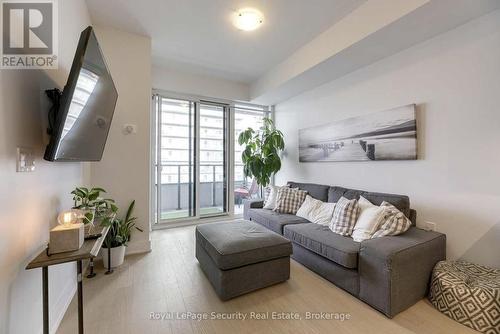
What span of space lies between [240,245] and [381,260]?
43.5 inches

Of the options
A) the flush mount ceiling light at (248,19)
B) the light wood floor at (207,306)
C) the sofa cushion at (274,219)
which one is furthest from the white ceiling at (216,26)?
the light wood floor at (207,306)

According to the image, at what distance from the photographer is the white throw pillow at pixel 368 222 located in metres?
2.06

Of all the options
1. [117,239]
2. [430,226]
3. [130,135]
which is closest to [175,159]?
[130,135]

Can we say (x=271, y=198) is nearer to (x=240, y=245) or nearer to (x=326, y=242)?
(x=326, y=242)

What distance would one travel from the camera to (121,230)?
2.53 metres

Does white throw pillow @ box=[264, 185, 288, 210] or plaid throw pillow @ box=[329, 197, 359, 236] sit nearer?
plaid throw pillow @ box=[329, 197, 359, 236]

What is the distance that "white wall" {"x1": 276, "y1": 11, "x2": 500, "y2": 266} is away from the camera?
6.09 ft

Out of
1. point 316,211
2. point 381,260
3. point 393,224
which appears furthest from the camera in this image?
point 316,211

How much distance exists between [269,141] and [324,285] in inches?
101

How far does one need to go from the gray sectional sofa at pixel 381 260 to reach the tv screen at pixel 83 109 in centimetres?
213

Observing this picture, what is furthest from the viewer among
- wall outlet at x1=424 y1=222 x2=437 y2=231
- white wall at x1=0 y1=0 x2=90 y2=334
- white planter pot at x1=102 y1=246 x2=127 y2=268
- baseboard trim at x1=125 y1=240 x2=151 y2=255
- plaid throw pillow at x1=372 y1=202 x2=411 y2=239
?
baseboard trim at x1=125 y1=240 x2=151 y2=255

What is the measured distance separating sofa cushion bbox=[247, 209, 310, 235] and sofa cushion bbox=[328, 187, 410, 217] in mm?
544

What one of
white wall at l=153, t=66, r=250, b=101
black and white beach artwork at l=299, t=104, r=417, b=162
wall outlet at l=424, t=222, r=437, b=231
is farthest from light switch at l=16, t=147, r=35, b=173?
wall outlet at l=424, t=222, r=437, b=231

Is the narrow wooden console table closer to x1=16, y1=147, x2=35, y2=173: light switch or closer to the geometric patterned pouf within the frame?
x1=16, y1=147, x2=35, y2=173: light switch
